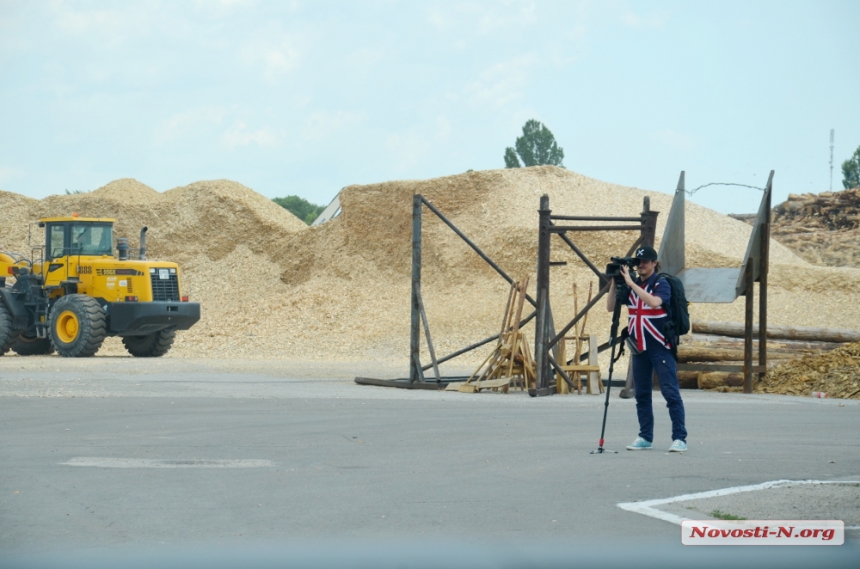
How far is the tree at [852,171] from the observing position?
7669 centimetres

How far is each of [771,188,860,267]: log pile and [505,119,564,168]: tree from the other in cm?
3811

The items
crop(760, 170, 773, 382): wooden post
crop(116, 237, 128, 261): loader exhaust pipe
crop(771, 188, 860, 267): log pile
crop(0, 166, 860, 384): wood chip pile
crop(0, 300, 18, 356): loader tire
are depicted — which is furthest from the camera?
crop(771, 188, 860, 267): log pile

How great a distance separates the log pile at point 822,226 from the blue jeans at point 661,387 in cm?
3774

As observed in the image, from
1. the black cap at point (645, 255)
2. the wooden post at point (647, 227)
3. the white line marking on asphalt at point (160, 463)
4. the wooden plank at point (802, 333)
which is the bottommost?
the white line marking on asphalt at point (160, 463)

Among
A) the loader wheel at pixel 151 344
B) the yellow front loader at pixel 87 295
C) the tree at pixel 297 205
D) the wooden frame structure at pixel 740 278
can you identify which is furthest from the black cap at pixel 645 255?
the tree at pixel 297 205

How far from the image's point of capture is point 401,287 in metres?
42.2

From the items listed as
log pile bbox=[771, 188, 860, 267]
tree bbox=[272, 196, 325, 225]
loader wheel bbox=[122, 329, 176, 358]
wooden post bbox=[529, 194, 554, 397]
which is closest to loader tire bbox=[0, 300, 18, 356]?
loader wheel bbox=[122, 329, 176, 358]

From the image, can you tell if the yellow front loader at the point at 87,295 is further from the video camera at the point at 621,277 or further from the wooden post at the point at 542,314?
the video camera at the point at 621,277

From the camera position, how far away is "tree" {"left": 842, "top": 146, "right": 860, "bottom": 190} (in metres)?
76.7

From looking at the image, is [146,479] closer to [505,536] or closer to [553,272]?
[505,536]

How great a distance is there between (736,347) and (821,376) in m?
2.97

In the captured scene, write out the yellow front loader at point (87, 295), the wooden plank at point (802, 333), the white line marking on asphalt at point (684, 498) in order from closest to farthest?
the white line marking on asphalt at point (684, 498)
the wooden plank at point (802, 333)
the yellow front loader at point (87, 295)

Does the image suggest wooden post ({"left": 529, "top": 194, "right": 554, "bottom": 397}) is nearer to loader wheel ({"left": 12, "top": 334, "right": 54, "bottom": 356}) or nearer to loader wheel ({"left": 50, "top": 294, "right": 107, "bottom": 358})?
loader wheel ({"left": 50, "top": 294, "right": 107, "bottom": 358})

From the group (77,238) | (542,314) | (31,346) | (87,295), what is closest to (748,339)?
(542,314)
